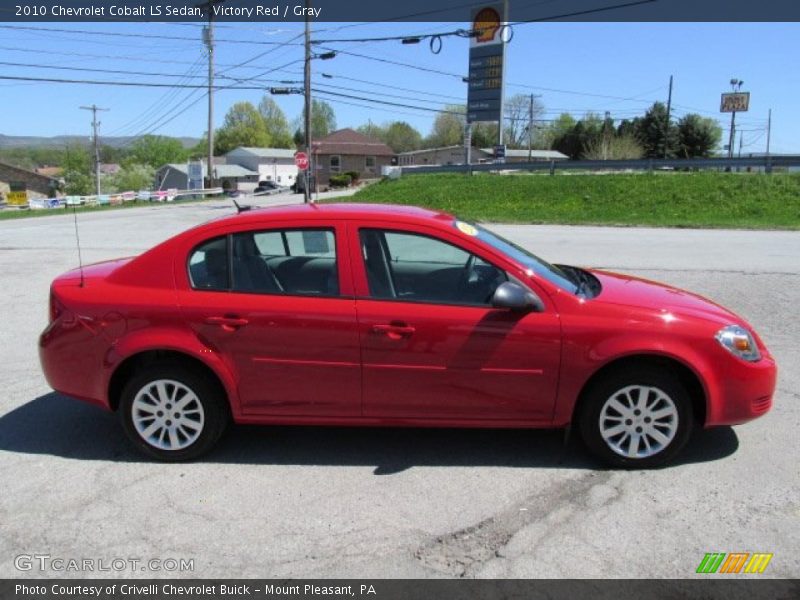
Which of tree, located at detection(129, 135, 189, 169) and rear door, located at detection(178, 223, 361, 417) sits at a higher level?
tree, located at detection(129, 135, 189, 169)

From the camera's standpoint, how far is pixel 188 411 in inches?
163

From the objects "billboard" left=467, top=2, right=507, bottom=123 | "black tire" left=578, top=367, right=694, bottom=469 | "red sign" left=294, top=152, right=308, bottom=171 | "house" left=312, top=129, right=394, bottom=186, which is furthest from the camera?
"house" left=312, top=129, right=394, bottom=186

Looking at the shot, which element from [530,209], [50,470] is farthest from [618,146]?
[50,470]

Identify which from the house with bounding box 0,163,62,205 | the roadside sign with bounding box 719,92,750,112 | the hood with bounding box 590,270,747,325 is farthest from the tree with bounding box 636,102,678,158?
the house with bounding box 0,163,62,205

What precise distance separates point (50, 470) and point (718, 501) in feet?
12.7

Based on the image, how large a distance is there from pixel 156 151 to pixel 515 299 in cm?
14850

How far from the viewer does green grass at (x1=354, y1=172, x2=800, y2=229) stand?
848 inches

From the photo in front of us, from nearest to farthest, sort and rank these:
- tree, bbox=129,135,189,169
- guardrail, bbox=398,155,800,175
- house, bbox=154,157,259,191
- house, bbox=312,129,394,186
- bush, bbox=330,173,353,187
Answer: guardrail, bbox=398,155,800,175
bush, bbox=330,173,353,187
house, bbox=312,129,394,186
house, bbox=154,157,259,191
tree, bbox=129,135,189,169

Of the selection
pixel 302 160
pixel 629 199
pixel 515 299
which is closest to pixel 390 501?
pixel 515 299

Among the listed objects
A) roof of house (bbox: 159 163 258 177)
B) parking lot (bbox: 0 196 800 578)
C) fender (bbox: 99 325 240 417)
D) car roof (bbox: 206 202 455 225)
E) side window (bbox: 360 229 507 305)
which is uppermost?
roof of house (bbox: 159 163 258 177)

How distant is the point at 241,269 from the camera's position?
4.14m

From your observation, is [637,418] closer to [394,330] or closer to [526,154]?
[394,330]

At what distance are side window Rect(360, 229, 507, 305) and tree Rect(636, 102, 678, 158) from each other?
2615 inches

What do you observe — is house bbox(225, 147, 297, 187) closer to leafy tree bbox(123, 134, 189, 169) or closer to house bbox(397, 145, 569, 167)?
house bbox(397, 145, 569, 167)
